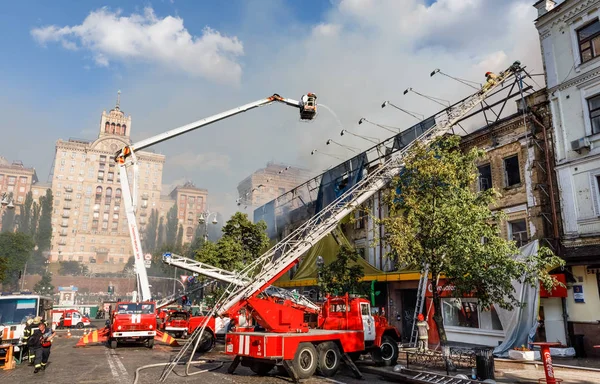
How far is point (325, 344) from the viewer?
1350 cm

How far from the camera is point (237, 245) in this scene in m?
31.8

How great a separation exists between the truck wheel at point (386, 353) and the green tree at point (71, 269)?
131m

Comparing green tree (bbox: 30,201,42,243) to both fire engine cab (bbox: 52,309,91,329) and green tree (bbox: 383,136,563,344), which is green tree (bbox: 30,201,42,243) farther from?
green tree (bbox: 383,136,563,344)

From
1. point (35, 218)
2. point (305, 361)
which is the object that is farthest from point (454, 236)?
point (35, 218)

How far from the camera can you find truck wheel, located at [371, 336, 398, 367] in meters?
15.8

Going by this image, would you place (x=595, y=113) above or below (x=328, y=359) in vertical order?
above

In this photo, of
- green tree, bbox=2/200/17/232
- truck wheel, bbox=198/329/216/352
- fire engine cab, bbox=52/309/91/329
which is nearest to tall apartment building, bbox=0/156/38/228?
green tree, bbox=2/200/17/232

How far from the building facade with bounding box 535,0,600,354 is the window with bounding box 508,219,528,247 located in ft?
7.40

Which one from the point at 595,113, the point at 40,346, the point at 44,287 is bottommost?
the point at 40,346

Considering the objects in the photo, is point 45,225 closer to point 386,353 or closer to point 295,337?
point 386,353

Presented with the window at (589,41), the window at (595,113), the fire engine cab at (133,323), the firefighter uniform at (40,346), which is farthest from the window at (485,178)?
the firefighter uniform at (40,346)

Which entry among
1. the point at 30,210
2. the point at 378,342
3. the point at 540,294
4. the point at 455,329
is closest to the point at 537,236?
the point at 540,294

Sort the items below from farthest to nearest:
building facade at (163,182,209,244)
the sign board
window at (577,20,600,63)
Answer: building facade at (163,182,209,244) → window at (577,20,600,63) → the sign board

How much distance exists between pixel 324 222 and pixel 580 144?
11592mm
